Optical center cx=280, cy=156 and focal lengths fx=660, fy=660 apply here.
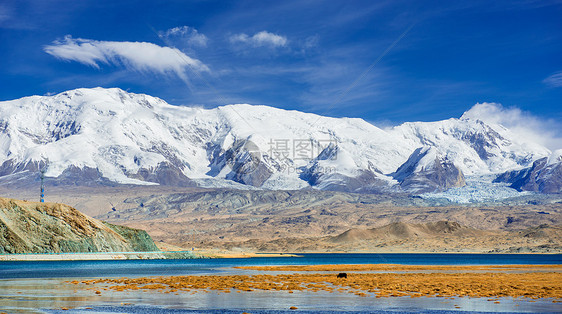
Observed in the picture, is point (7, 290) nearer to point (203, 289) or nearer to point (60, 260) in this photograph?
point (203, 289)

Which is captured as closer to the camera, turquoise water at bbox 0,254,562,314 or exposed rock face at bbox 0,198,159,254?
turquoise water at bbox 0,254,562,314

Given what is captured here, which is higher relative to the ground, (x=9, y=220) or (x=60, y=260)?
(x=9, y=220)

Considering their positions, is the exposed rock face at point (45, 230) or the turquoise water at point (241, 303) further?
the exposed rock face at point (45, 230)

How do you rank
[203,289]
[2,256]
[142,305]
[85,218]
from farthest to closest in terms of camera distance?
[85,218], [2,256], [203,289], [142,305]

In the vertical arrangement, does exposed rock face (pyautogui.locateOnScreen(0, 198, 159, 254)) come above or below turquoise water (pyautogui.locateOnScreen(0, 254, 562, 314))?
above

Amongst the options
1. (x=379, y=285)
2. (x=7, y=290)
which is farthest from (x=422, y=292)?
(x=7, y=290)

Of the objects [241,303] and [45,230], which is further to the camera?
[45,230]

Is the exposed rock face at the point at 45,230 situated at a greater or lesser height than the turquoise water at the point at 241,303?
greater

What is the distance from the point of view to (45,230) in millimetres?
181375

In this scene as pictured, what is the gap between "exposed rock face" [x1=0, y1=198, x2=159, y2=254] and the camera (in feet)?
557

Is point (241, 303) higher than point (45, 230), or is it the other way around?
point (45, 230)

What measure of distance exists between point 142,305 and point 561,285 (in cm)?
5021

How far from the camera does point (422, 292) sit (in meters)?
73.4

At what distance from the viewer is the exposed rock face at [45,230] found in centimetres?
16962
